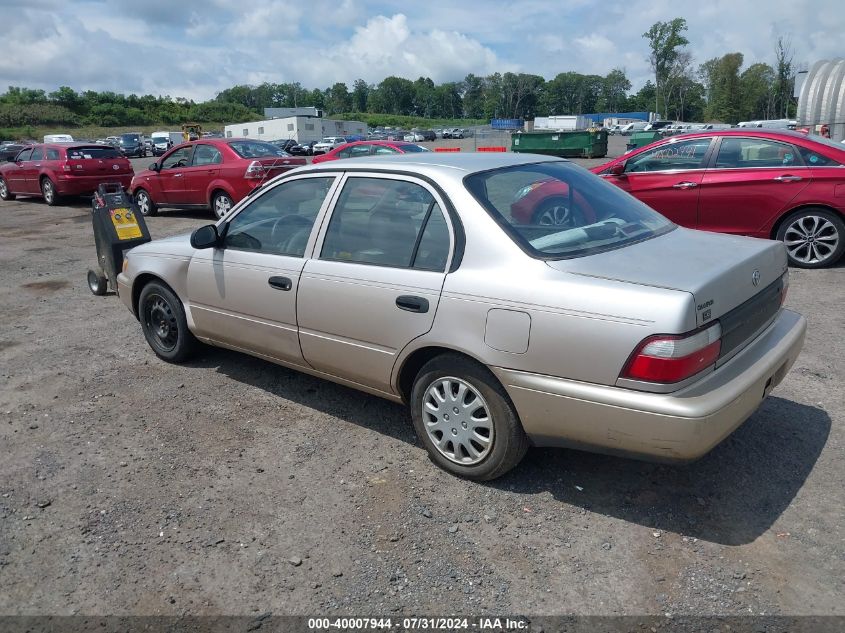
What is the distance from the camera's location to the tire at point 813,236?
7535mm

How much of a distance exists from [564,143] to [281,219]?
102 ft

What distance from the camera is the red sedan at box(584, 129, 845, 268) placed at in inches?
295

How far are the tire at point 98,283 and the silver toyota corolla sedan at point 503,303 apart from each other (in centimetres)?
354

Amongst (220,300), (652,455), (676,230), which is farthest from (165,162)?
(652,455)

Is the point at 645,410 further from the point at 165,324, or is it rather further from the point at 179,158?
the point at 179,158

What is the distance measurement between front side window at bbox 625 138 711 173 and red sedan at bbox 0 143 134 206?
40.8 ft

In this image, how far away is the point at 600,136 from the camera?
33.7m

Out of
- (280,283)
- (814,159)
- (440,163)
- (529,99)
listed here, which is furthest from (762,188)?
(529,99)

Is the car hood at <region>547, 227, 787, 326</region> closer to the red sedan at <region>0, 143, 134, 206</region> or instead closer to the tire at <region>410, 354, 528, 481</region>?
the tire at <region>410, 354, 528, 481</region>

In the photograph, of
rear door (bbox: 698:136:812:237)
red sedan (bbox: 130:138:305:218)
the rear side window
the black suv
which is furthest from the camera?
the black suv

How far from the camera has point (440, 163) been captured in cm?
383

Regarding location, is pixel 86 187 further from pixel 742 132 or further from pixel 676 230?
pixel 676 230

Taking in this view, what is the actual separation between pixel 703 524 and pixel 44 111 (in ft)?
316

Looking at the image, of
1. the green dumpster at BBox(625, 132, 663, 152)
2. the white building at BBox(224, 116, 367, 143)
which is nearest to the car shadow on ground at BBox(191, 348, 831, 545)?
the green dumpster at BBox(625, 132, 663, 152)
